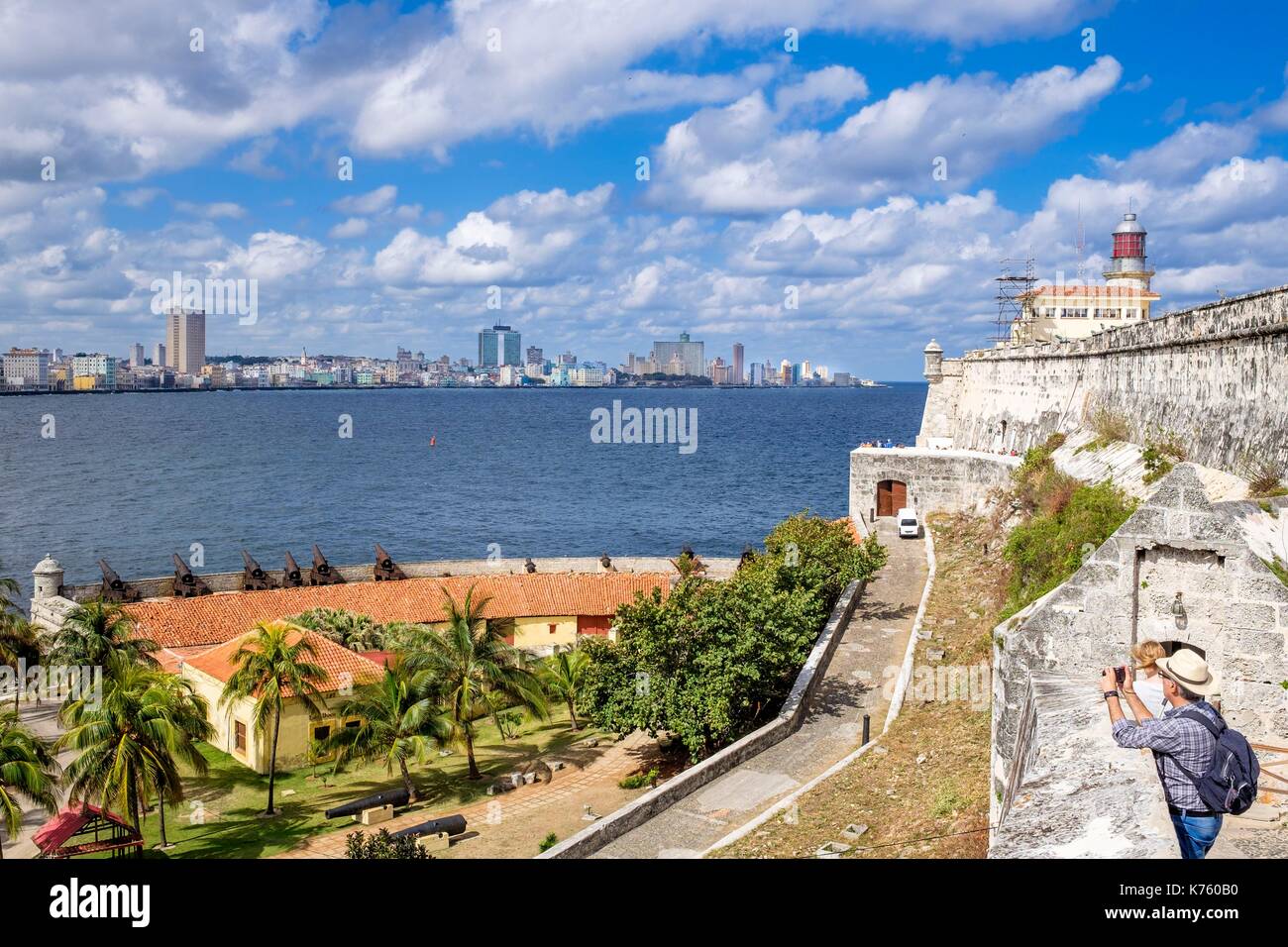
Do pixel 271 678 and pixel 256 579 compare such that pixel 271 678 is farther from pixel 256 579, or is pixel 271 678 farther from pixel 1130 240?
pixel 1130 240

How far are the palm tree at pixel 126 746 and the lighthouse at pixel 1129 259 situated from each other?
55.8 metres

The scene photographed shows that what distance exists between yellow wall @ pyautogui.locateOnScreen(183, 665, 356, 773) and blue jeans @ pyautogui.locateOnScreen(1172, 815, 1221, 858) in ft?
82.9

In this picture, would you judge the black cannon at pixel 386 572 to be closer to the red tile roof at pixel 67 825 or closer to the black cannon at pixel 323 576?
the black cannon at pixel 323 576

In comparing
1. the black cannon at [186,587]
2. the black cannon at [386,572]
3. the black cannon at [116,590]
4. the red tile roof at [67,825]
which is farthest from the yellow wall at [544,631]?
the red tile roof at [67,825]

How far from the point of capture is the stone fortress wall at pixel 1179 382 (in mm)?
18297

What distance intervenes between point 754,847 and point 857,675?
1036 centimetres

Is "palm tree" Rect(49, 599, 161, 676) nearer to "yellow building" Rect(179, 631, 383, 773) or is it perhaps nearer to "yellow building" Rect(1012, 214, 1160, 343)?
"yellow building" Rect(179, 631, 383, 773)

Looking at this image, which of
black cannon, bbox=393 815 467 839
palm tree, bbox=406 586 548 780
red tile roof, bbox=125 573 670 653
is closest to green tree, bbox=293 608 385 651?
red tile roof, bbox=125 573 670 653

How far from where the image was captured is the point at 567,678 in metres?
32.3

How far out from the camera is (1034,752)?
21.1 ft

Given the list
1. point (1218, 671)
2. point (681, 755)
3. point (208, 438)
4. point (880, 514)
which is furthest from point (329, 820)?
point (208, 438)

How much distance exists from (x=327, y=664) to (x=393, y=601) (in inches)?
391

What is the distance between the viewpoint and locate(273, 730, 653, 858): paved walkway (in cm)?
2237
